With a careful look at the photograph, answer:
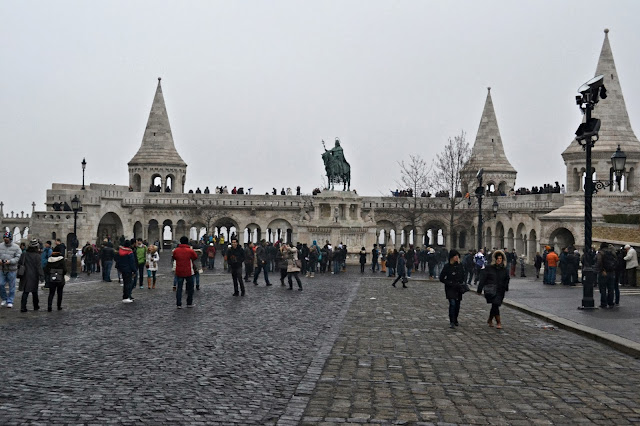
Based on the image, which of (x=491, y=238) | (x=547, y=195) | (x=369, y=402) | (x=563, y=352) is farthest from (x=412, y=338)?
(x=491, y=238)

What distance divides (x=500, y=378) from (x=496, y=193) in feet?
179

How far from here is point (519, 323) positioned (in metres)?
14.9

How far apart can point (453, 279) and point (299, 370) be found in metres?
5.08

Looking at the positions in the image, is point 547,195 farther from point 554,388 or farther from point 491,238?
point 554,388

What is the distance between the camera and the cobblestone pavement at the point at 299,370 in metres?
7.42

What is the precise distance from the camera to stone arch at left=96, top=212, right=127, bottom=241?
5719cm

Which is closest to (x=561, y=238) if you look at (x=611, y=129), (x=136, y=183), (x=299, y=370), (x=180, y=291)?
(x=611, y=129)

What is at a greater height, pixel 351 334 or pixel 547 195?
pixel 547 195

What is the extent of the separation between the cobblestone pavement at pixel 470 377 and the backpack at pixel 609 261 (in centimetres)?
275

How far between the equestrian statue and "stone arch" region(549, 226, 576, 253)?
10472 millimetres

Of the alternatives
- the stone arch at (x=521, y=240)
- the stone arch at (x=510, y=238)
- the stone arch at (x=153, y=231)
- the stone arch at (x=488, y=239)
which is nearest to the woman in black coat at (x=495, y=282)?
the stone arch at (x=521, y=240)

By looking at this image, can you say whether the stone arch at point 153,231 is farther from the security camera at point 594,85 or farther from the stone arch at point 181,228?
the security camera at point 594,85

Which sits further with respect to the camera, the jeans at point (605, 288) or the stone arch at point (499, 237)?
the stone arch at point (499, 237)

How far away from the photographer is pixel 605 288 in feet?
54.7
